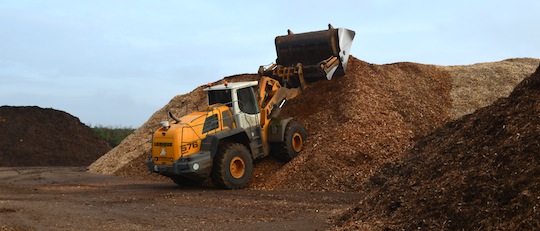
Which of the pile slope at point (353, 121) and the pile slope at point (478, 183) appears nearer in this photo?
the pile slope at point (478, 183)

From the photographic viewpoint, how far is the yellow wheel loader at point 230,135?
1625 cm

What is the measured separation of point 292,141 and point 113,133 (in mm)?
25482

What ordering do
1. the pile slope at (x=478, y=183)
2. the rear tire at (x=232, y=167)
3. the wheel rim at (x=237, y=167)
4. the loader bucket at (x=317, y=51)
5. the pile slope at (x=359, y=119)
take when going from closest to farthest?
1. the pile slope at (x=478, y=183)
2. the rear tire at (x=232, y=167)
3. the wheel rim at (x=237, y=167)
4. the pile slope at (x=359, y=119)
5. the loader bucket at (x=317, y=51)

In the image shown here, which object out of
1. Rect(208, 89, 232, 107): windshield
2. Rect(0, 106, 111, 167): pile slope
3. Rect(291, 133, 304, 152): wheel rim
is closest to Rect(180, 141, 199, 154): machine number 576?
Rect(208, 89, 232, 107): windshield

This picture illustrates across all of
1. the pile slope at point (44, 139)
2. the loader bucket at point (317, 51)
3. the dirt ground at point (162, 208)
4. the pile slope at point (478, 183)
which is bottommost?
the dirt ground at point (162, 208)

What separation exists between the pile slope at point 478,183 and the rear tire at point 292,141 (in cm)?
687

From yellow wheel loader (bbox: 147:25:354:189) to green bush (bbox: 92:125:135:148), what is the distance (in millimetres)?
21569

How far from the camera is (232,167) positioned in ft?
54.7

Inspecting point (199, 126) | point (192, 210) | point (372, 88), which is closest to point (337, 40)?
point (372, 88)

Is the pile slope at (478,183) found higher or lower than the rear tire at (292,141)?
lower

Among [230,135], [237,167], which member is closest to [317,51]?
[230,135]

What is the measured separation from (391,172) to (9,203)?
9.82m

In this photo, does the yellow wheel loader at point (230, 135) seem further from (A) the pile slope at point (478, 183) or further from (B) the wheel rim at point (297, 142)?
(A) the pile slope at point (478, 183)

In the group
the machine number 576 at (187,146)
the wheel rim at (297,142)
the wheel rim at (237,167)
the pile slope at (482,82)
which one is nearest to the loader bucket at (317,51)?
the wheel rim at (297,142)
